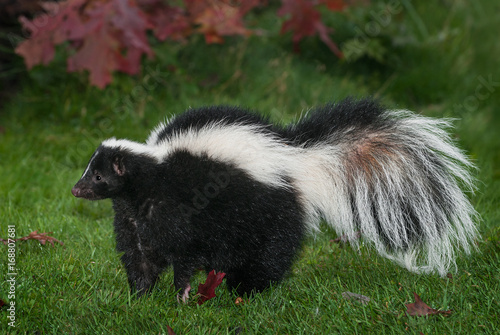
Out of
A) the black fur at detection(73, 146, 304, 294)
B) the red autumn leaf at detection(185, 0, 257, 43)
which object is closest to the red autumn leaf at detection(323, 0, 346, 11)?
the red autumn leaf at detection(185, 0, 257, 43)

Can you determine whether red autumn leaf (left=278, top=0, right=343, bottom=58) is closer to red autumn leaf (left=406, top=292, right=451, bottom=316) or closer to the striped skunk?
the striped skunk

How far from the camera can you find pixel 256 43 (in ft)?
25.7

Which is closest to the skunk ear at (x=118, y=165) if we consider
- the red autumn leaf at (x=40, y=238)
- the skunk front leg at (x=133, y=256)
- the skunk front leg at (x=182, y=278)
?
the skunk front leg at (x=133, y=256)

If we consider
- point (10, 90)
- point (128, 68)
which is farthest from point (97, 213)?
point (10, 90)

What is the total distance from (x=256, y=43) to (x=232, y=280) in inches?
185

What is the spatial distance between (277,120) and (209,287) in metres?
2.73

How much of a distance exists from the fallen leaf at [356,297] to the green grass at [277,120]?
0.05 metres

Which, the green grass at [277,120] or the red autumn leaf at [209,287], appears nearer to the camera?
the green grass at [277,120]

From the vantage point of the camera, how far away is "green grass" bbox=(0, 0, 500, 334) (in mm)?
3242

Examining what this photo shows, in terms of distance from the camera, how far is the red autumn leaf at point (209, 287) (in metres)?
3.52

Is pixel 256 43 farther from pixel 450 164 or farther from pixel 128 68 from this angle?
pixel 450 164

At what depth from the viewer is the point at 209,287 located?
3543mm

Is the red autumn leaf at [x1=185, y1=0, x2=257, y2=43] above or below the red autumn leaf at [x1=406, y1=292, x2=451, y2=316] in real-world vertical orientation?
above

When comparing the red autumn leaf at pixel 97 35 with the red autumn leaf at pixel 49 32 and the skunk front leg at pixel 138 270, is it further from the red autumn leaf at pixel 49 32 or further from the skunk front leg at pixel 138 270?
the skunk front leg at pixel 138 270
